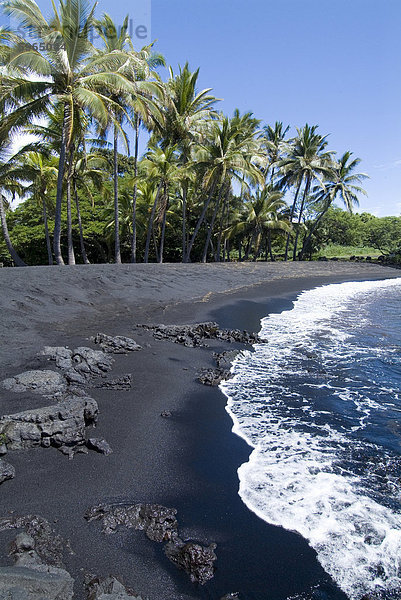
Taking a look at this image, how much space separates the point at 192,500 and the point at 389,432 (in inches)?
112

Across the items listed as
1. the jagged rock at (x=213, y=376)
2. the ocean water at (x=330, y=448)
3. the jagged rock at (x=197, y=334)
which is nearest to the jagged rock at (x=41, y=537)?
the ocean water at (x=330, y=448)

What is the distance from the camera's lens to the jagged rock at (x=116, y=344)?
7.24 metres

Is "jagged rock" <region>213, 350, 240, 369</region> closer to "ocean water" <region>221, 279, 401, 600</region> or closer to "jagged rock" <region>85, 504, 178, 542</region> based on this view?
"ocean water" <region>221, 279, 401, 600</region>

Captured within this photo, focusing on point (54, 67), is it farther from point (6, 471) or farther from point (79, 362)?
point (6, 471)

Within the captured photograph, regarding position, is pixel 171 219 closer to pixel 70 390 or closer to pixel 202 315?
pixel 202 315

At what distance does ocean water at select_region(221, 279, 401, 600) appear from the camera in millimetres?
2885

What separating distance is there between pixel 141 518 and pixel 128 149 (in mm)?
16423

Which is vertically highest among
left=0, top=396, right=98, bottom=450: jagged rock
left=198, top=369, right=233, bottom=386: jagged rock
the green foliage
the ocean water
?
the green foliage

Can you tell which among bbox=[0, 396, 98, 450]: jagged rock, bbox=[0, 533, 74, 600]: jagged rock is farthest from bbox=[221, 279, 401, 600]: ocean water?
bbox=[0, 396, 98, 450]: jagged rock

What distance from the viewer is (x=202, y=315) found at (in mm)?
11461

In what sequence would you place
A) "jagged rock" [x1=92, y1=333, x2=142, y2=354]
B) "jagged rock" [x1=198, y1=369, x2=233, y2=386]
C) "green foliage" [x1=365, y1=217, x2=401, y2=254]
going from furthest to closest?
"green foliage" [x1=365, y1=217, x2=401, y2=254] < "jagged rock" [x1=92, y1=333, x2=142, y2=354] < "jagged rock" [x1=198, y1=369, x2=233, y2=386]

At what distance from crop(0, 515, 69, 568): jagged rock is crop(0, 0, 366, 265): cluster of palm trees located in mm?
12407

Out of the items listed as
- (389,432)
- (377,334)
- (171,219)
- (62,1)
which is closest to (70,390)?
(389,432)

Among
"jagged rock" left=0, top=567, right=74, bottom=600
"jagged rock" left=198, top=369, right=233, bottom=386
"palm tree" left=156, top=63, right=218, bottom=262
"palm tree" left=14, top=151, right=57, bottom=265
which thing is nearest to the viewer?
"jagged rock" left=0, top=567, right=74, bottom=600
